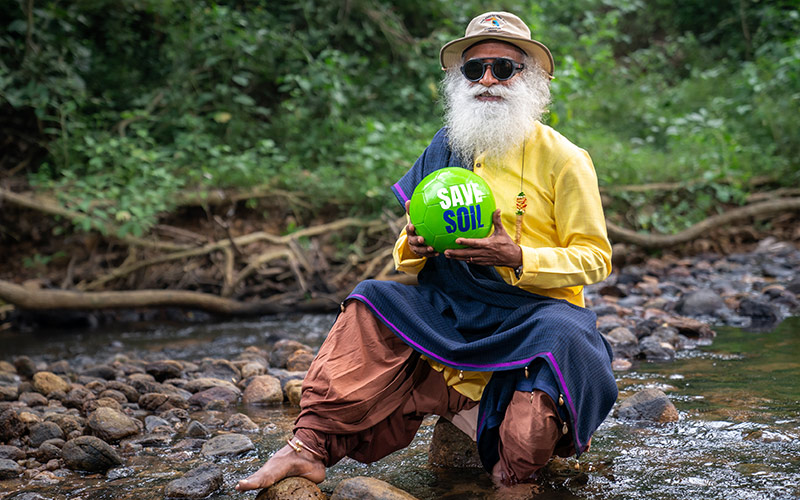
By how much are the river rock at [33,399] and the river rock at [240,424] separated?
46.3 inches

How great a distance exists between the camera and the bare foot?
2572 mm

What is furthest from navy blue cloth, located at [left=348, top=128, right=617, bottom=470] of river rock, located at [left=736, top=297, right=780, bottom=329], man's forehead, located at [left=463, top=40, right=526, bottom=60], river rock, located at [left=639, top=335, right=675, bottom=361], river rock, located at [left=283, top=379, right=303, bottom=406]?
river rock, located at [left=736, top=297, right=780, bottom=329]

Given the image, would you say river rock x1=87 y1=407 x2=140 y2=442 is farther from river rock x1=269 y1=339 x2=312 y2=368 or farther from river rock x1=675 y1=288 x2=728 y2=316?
river rock x1=675 y1=288 x2=728 y2=316

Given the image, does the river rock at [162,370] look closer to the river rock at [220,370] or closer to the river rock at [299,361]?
the river rock at [220,370]

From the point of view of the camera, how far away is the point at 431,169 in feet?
10.9

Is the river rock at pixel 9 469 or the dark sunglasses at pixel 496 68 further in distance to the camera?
the dark sunglasses at pixel 496 68

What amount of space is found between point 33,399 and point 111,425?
36.9 inches

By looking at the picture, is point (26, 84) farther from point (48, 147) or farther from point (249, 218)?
point (249, 218)

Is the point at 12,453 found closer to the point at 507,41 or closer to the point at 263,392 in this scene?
the point at 263,392

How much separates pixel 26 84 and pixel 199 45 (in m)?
2.20

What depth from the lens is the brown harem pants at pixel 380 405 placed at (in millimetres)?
2609

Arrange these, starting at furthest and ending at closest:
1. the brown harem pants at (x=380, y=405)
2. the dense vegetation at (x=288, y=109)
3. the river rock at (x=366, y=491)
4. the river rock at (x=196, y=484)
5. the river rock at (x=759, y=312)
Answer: the dense vegetation at (x=288, y=109), the river rock at (x=759, y=312), the river rock at (x=196, y=484), the brown harem pants at (x=380, y=405), the river rock at (x=366, y=491)

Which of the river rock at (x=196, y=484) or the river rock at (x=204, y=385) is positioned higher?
the river rock at (x=204, y=385)

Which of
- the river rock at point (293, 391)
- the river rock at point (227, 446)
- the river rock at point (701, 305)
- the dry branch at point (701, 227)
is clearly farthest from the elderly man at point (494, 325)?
the dry branch at point (701, 227)
